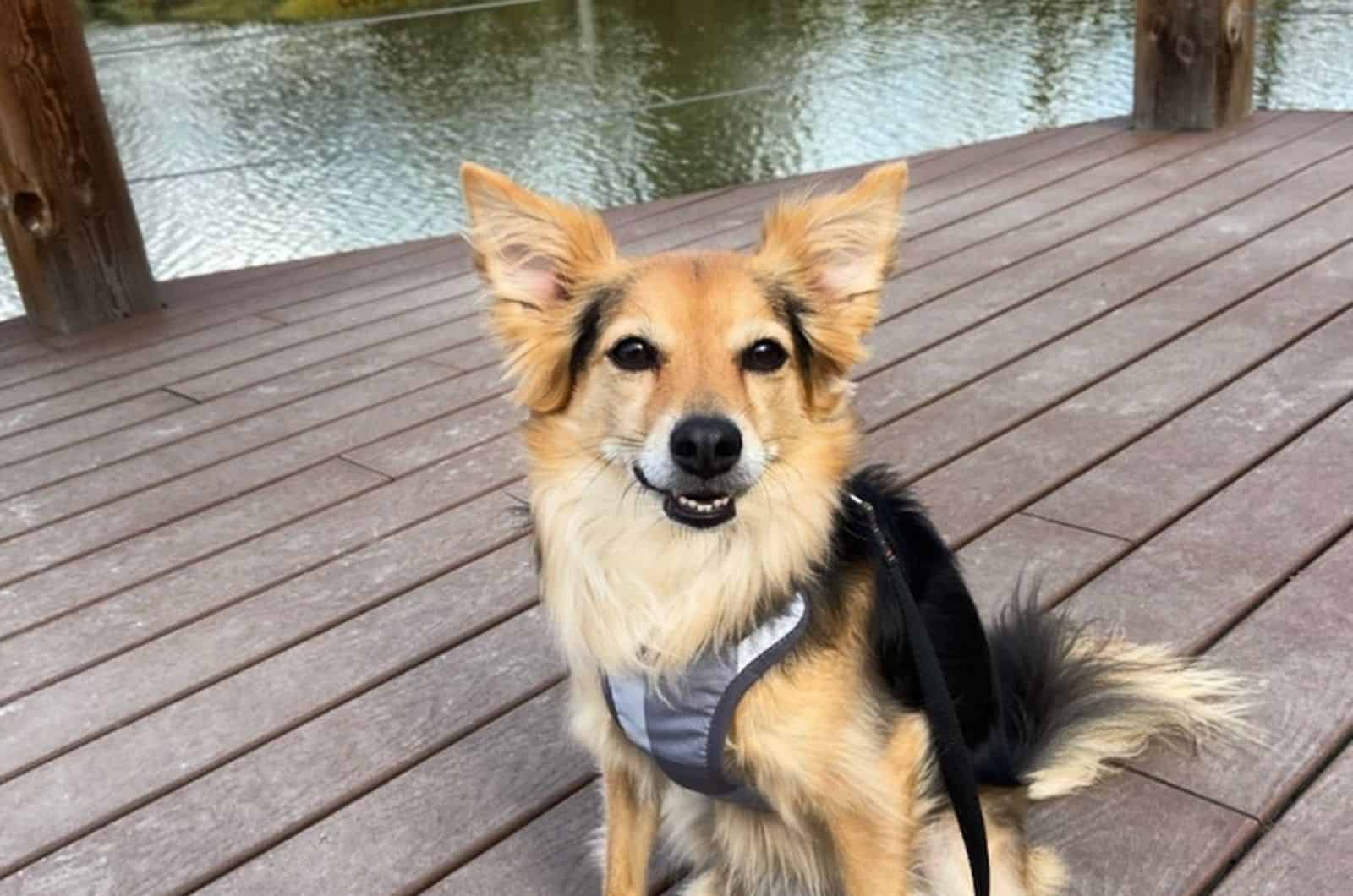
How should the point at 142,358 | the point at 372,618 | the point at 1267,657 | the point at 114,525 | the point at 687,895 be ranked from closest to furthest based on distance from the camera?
1. the point at 687,895
2. the point at 1267,657
3. the point at 372,618
4. the point at 114,525
5. the point at 142,358


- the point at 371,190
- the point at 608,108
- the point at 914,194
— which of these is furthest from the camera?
the point at 608,108

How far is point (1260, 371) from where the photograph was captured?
2.78 meters

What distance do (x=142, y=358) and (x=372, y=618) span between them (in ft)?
5.96

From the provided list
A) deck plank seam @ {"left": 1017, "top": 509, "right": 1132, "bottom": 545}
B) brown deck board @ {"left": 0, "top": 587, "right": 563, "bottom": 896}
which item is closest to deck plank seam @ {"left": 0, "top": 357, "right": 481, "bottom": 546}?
brown deck board @ {"left": 0, "top": 587, "right": 563, "bottom": 896}

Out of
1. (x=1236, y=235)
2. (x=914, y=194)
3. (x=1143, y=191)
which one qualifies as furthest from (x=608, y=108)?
(x=1236, y=235)

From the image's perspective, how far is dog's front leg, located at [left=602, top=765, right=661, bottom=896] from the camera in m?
1.53

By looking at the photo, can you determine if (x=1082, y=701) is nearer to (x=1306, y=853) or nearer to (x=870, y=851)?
(x=1306, y=853)

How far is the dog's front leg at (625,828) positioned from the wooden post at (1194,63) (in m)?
4.21

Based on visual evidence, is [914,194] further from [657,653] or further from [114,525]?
[657,653]

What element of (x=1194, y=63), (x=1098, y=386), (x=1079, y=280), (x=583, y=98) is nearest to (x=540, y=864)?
(x=1098, y=386)

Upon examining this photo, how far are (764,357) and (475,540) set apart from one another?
3.64 ft

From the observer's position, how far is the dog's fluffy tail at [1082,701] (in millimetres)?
1670

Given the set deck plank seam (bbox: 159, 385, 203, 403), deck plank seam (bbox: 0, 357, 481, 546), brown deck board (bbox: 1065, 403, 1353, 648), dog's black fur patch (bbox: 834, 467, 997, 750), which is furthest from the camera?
deck plank seam (bbox: 159, 385, 203, 403)

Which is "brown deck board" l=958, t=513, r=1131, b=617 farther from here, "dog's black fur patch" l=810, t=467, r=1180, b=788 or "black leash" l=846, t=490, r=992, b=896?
"black leash" l=846, t=490, r=992, b=896
